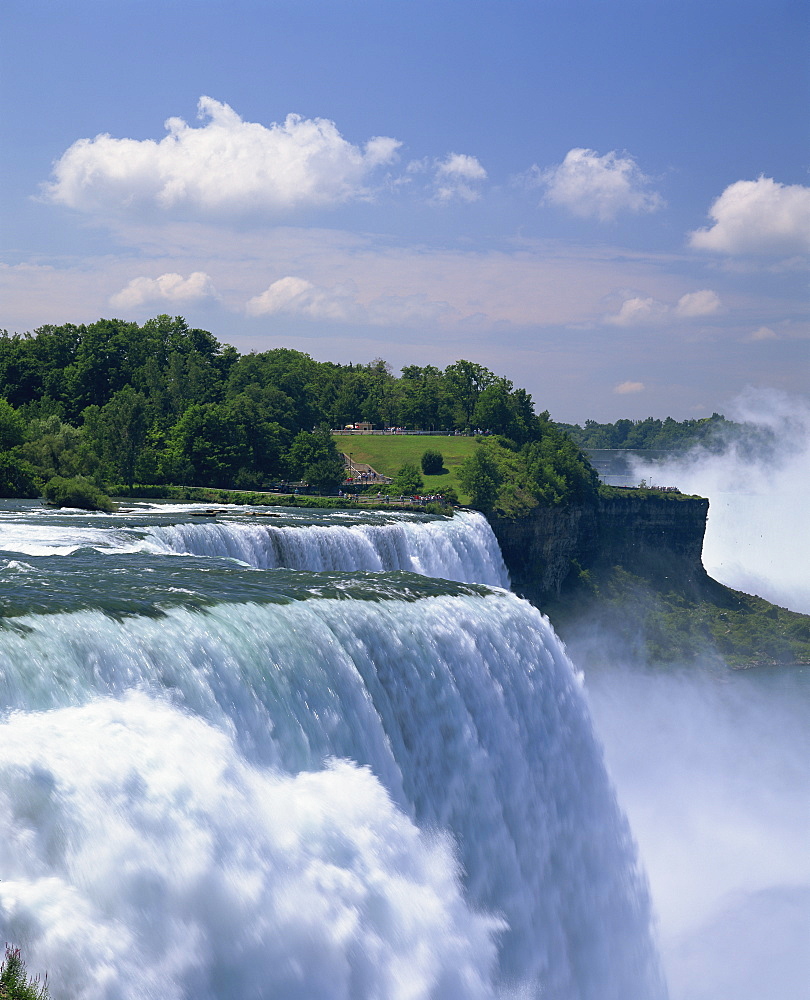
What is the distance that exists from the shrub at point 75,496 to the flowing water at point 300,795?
64.9ft

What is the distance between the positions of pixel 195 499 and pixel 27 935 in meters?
49.3

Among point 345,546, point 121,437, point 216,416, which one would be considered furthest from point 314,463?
point 345,546

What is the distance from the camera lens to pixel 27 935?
9641 millimetres

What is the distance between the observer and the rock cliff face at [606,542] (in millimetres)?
67125

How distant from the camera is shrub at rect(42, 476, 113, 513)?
44656 mm

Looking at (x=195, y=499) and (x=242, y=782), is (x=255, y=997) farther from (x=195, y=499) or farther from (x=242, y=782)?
(x=195, y=499)

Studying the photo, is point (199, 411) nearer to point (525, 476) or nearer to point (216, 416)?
point (216, 416)

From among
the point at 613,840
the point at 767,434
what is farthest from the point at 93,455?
the point at 767,434

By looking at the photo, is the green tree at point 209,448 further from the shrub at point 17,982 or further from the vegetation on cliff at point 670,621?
the shrub at point 17,982

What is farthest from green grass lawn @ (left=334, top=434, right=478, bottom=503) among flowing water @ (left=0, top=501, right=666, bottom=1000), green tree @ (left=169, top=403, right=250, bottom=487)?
flowing water @ (left=0, top=501, right=666, bottom=1000)

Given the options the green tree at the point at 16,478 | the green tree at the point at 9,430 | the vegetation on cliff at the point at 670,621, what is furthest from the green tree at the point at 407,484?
the green tree at the point at 16,478

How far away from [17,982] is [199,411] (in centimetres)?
6499

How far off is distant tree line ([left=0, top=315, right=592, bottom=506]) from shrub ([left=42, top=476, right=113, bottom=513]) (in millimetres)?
3970

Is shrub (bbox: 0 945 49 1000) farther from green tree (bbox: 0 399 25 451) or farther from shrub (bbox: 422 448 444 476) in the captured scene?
shrub (bbox: 422 448 444 476)
